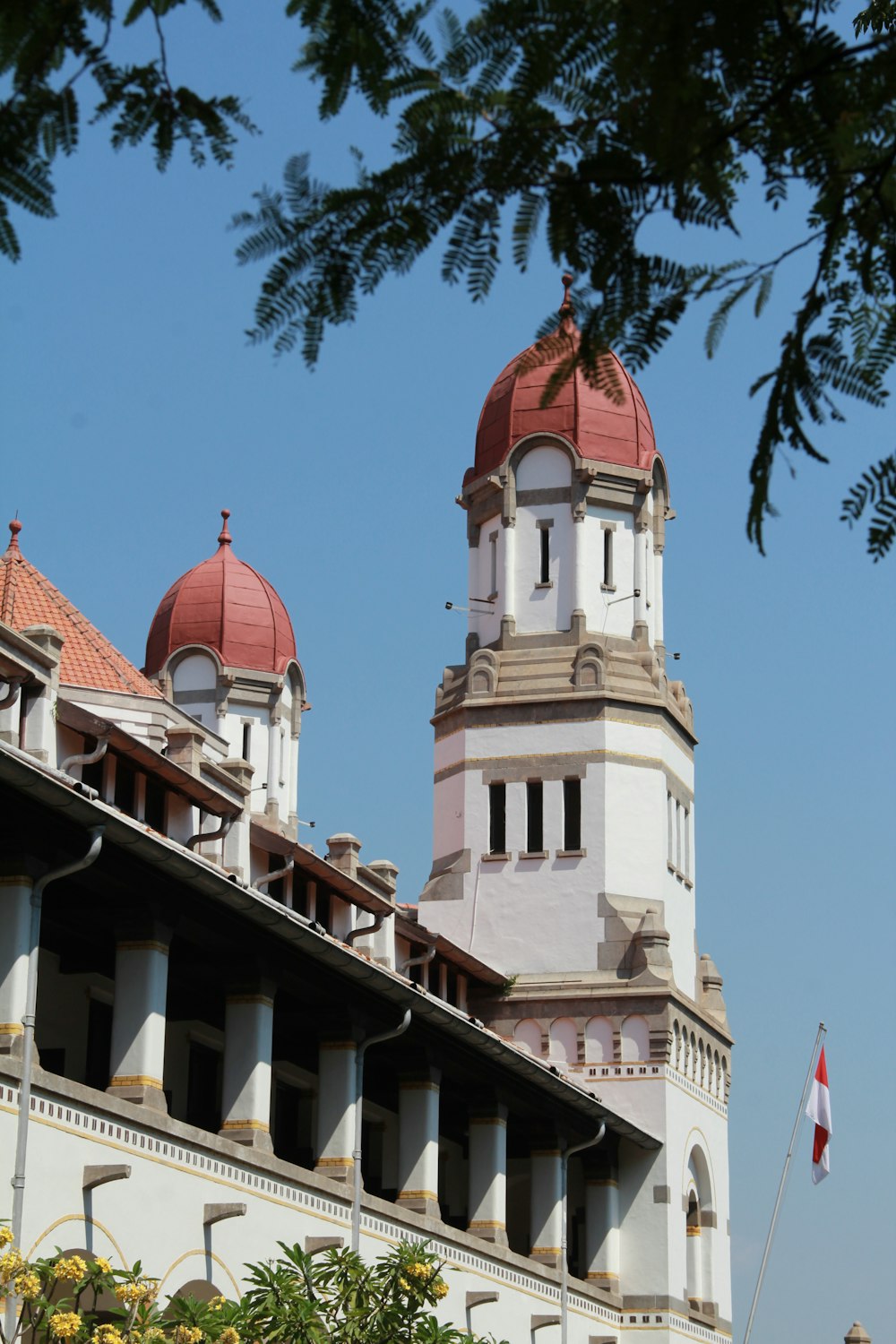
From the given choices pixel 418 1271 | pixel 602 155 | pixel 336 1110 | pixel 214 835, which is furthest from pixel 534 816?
pixel 602 155

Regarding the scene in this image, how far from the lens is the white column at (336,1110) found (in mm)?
33219

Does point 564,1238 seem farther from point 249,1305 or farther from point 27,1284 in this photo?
point 27,1284

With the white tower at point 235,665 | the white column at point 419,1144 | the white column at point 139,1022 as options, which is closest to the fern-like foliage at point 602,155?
the white column at point 139,1022

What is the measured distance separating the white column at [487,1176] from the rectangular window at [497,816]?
10.2 metres

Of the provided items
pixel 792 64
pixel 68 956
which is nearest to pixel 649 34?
pixel 792 64

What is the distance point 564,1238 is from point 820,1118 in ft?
41.0

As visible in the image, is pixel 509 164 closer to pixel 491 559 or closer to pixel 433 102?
pixel 433 102

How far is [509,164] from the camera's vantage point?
711 cm

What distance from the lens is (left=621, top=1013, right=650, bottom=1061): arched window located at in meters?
47.5

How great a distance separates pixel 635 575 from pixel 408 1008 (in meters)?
19.2

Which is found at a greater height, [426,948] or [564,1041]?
[426,948]

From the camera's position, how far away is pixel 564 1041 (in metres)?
47.9

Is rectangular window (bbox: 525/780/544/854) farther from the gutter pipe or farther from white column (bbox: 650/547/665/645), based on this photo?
the gutter pipe

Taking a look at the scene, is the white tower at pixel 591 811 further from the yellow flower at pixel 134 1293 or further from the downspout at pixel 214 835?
the yellow flower at pixel 134 1293
